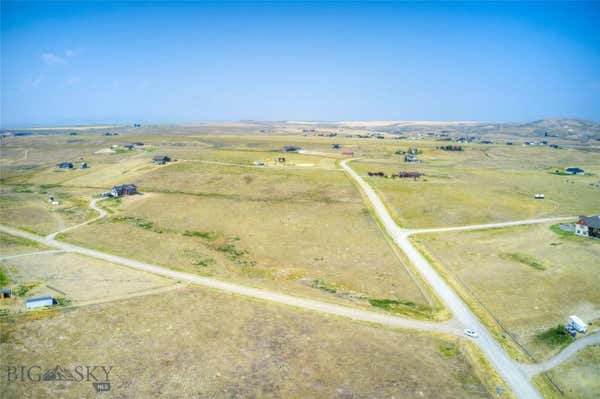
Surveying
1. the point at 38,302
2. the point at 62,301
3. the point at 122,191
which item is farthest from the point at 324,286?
the point at 122,191

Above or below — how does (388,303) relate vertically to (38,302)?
below

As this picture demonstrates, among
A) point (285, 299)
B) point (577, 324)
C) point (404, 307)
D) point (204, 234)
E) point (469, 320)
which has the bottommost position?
point (469, 320)

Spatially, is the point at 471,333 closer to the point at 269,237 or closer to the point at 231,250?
the point at 231,250

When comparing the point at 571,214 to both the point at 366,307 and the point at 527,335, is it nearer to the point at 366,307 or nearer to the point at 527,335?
the point at 527,335

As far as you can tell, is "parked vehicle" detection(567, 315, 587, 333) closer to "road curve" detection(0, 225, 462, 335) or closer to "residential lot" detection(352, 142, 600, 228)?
"road curve" detection(0, 225, 462, 335)

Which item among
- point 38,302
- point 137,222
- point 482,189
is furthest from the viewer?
point 482,189

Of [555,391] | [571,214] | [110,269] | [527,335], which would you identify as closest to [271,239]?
[110,269]

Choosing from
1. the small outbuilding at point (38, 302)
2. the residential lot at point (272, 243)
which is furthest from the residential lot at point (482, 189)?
the small outbuilding at point (38, 302)
